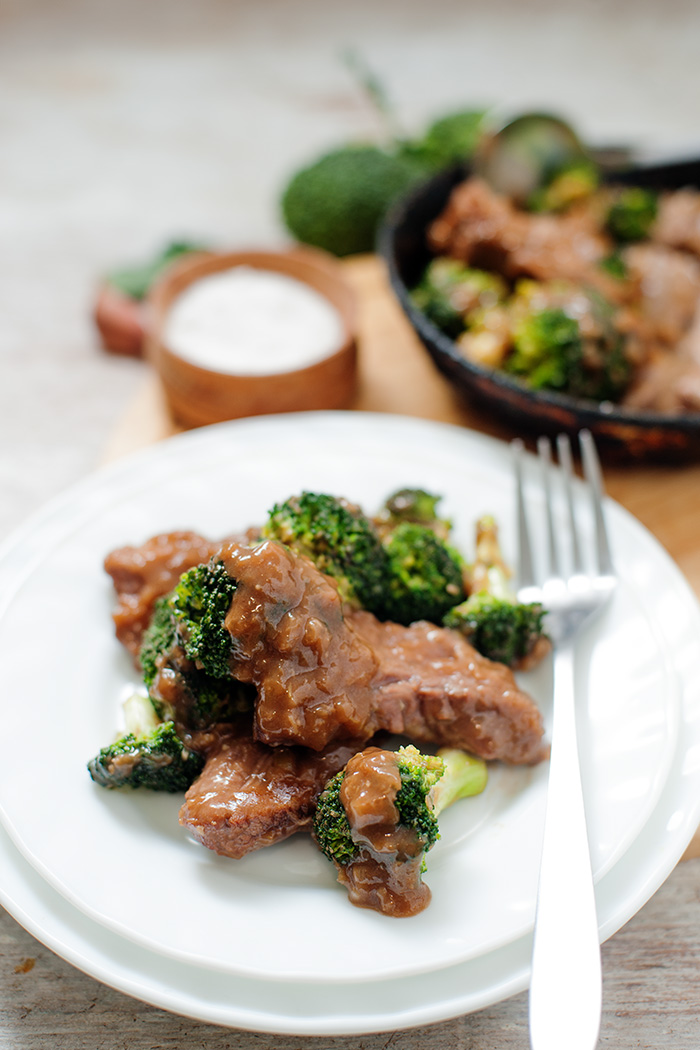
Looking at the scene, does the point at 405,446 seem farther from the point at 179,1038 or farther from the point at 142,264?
the point at 142,264

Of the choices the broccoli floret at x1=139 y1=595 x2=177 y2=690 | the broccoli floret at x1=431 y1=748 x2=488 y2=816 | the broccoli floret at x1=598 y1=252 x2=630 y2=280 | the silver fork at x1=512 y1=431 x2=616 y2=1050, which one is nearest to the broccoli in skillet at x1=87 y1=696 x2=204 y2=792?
the broccoli floret at x1=139 y1=595 x2=177 y2=690

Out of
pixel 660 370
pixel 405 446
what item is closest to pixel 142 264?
pixel 405 446

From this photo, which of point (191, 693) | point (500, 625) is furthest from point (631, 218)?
point (191, 693)

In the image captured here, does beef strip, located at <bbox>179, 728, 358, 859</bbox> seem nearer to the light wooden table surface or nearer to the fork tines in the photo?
the light wooden table surface

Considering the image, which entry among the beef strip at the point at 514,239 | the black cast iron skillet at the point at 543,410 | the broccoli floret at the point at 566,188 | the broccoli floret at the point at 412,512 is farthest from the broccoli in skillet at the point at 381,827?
the broccoli floret at the point at 566,188

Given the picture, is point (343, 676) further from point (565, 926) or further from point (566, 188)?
point (566, 188)

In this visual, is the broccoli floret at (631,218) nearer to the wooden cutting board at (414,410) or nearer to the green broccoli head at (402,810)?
the wooden cutting board at (414,410)
